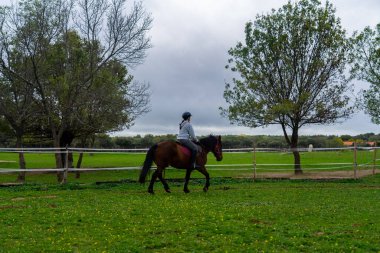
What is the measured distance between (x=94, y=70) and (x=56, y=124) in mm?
4871

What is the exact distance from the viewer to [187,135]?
14.4 metres

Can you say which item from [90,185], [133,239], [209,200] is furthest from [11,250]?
[90,185]

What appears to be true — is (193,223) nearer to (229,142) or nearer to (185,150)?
(185,150)

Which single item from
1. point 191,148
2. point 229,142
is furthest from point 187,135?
point 229,142

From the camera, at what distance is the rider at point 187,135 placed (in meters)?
14.3

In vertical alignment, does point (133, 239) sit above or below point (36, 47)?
below

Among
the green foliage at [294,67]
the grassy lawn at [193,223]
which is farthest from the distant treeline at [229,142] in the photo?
the grassy lawn at [193,223]

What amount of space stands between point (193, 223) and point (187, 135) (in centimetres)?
577

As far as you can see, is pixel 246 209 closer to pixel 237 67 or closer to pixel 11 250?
pixel 11 250

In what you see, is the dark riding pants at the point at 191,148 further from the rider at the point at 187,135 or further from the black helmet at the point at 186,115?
the black helmet at the point at 186,115

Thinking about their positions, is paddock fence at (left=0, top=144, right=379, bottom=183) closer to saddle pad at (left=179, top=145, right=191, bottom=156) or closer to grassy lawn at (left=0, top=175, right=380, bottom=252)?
grassy lawn at (left=0, top=175, right=380, bottom=252)

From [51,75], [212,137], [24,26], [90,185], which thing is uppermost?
[24,26]

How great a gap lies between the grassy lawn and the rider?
131 centimetres

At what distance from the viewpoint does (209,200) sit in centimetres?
1268
